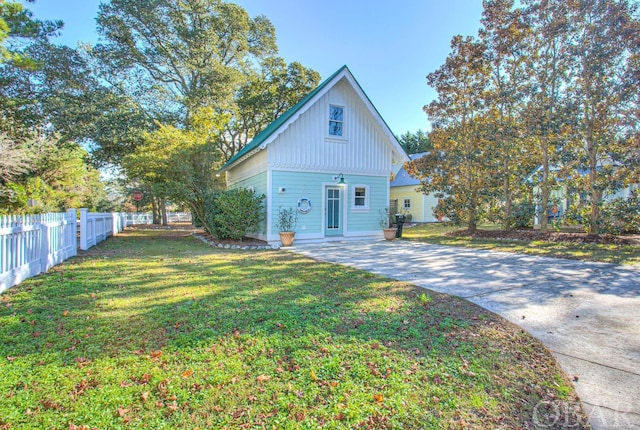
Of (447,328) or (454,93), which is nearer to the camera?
(447,328)

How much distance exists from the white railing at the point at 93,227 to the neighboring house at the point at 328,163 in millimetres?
5807

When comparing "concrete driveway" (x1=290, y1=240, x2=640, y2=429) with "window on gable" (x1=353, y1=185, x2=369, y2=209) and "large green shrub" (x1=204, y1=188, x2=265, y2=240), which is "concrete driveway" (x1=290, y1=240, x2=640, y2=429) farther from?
"window on gable" (x1=353, y1=185, x2=369, y2=209)

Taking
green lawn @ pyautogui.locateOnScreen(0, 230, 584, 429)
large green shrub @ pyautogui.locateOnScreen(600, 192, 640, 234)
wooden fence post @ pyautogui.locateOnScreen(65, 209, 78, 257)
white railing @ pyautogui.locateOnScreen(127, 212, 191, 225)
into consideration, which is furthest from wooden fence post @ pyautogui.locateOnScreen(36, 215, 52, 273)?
white railing @ pyautogui.locateOnScreen(127, 212, 191, 225)

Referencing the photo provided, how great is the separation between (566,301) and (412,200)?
24.6 m

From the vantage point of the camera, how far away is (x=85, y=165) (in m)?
22.1

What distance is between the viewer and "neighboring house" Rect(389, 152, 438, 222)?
27438mm

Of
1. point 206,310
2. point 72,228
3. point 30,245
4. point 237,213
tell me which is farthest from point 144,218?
point 206,310

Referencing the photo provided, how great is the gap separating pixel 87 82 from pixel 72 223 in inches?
598

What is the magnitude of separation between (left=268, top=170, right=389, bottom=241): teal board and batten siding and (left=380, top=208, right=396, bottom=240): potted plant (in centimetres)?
18

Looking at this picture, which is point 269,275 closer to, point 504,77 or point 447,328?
point 447,328

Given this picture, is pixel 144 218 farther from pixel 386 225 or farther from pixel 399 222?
pixel 399 222

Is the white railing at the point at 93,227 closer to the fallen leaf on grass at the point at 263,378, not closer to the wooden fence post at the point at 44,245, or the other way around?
the wooden fence post at the point at 44,245

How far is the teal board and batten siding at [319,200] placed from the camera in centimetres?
1212

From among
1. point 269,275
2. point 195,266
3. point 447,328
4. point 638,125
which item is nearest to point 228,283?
point 269,275
